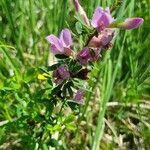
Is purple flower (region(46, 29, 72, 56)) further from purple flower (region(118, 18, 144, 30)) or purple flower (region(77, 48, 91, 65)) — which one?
purple flower (region(118, 18, 144, 30))

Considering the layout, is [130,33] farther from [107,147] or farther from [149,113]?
[107,147]

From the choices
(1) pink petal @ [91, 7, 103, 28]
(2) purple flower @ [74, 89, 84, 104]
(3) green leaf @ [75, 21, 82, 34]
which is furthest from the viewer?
(2) purple flower @ [74, 89, 84, 104]

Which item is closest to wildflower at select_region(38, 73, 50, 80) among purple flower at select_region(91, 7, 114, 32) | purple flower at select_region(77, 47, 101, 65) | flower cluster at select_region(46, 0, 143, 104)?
flower cluster at select_region(46, 0, 143, 104)

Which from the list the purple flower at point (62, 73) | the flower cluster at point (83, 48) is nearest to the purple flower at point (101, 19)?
the flower cluster at point (83, 48)

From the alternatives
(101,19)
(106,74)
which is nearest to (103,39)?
(101,19)

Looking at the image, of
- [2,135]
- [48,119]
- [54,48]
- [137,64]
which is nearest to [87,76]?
[54,48]

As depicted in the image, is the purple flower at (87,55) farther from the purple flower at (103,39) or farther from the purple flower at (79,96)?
the purple flower at (79,96)

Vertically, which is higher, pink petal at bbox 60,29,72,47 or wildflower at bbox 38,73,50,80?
pink petal at bbox 60,29,72,47
